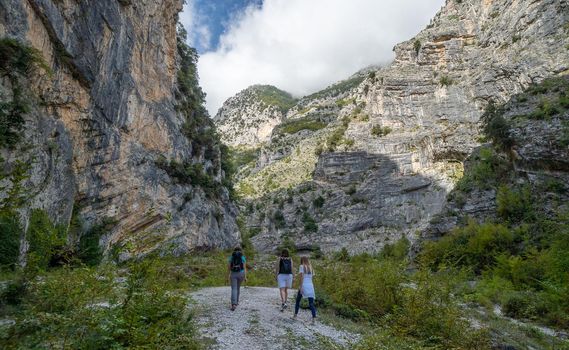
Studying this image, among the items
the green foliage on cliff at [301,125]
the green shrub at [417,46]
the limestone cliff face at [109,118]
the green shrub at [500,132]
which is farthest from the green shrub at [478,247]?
the green foliage on cliff at [301,125]

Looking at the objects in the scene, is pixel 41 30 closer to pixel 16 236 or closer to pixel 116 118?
pixel 116 118

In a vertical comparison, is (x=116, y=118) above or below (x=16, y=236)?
above

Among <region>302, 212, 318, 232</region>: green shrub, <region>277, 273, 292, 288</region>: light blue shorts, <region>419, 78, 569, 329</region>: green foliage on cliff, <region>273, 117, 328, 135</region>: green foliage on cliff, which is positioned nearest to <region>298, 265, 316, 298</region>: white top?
<region>277, 273, 292, 288</region>: light blue shorts

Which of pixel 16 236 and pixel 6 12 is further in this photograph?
pixel 6 12

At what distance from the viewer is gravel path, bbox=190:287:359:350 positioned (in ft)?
23.1

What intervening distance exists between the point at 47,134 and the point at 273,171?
54607 millimetres

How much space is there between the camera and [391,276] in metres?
11.0

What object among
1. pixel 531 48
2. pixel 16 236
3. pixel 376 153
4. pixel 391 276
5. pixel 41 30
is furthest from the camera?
pixel 376 153

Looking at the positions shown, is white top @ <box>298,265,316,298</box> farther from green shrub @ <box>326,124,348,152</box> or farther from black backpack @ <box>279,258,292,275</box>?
green shrub @ <box>326,124,348,152</box>

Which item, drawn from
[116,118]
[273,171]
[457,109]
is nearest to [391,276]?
[116,118]

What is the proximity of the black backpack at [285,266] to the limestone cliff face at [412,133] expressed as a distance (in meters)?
38.3

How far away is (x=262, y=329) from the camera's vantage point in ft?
26.4

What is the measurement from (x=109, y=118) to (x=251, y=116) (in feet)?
432

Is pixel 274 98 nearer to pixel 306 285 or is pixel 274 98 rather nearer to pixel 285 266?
pixel 285 266
